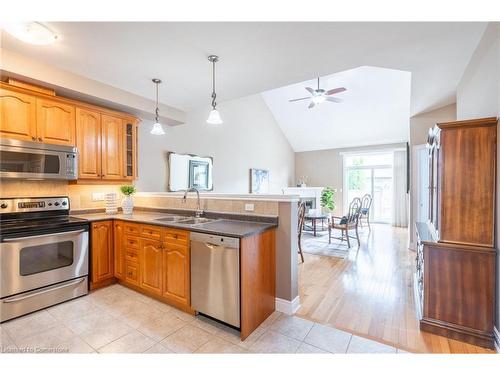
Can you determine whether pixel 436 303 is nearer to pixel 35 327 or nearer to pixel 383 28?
pixel 383 28

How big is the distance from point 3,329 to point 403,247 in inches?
239

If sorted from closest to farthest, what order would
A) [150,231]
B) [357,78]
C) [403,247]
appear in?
[150,231] → [403,247] → [357,78]

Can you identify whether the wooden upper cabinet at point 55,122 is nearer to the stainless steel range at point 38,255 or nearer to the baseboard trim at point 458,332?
the stainless steel range at point 38,255

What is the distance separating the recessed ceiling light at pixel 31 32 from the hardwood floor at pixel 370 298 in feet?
11.0

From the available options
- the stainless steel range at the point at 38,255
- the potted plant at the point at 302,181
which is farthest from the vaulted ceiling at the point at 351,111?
→ the stainless steel range at the point at 38,255

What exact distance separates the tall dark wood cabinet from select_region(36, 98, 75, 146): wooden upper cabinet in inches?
153

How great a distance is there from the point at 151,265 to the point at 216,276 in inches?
36.9

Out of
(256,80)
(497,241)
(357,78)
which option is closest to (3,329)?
(256,80)

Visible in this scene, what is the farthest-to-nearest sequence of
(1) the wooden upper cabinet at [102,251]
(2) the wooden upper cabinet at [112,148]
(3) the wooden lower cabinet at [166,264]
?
(2) the wooden upper cabinet at [112,148] → (1) the wooden upper cabinet at [102,251] → (3) the wooden lower cabinet at [166,264]

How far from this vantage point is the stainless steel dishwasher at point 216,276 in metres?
1.96

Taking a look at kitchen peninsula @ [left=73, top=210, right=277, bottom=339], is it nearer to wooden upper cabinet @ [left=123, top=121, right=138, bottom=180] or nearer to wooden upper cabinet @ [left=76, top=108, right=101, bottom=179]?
wooden upper cabinet @ [left=76, top=108, right=101, bottom=179]

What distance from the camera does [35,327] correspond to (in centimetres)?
212

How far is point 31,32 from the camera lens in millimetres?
1924

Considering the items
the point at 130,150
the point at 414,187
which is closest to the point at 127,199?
the point at 130,150
